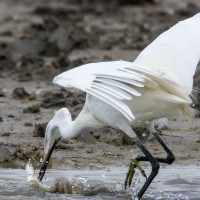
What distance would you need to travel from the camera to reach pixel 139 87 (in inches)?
341

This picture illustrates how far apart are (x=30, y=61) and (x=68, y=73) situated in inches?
274

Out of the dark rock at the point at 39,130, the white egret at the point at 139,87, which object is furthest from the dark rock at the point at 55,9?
the white egret at the point at 139,87

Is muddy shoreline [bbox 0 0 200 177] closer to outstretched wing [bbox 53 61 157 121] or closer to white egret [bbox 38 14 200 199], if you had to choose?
white egret [bbox 38 14 200 199]

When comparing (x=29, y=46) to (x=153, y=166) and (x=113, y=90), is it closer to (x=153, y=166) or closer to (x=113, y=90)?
(x=153, y=166)

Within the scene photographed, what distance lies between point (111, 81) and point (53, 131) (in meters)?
1.30

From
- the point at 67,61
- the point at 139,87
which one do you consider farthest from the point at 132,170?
the point at 67,61

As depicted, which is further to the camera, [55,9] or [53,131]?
[55,9]

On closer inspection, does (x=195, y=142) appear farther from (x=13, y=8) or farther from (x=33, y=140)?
(x=13, y=8)

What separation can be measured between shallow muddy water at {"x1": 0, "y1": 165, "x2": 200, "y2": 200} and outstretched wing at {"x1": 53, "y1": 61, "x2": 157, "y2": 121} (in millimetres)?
1274

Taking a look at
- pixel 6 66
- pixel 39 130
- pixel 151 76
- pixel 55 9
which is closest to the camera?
pixel 151 76

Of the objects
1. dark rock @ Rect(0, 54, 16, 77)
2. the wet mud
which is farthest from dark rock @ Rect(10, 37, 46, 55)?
dark rock @ Rect(0, 54, 16, 77)

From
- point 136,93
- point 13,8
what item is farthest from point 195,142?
point 13,8

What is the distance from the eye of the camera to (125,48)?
17172 millimetres

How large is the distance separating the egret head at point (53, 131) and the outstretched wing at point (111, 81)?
2.92ft
